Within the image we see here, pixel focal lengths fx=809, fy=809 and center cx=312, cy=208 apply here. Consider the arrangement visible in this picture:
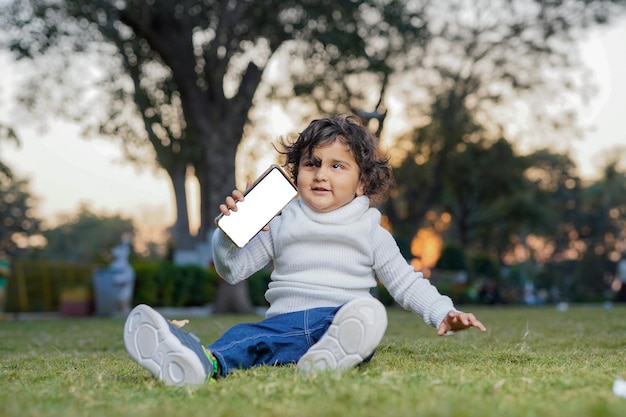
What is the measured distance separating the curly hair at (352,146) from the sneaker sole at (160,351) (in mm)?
1307

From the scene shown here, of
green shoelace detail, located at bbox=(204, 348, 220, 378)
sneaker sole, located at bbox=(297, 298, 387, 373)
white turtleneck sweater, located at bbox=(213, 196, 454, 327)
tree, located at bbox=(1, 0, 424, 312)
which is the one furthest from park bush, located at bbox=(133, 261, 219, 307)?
sneaker sole, located at bbox=(297, 298, 387, 373)

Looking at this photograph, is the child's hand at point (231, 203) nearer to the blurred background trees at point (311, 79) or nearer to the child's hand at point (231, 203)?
the child's hand at point (231, 203)

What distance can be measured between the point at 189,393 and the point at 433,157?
28.0 meters

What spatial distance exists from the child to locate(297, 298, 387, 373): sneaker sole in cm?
37

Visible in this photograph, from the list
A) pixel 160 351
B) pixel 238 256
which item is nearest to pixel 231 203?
pixel 238 256

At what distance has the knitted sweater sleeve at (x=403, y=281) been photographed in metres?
Result: 3.69

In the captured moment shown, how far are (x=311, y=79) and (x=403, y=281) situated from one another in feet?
57.8

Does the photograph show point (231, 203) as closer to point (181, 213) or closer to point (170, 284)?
point (170, 284)

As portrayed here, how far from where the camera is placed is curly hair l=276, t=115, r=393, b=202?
3.98 m

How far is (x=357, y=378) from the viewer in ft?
9.14

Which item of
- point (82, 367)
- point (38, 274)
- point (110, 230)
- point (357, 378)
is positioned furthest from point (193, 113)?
point (110, 230)

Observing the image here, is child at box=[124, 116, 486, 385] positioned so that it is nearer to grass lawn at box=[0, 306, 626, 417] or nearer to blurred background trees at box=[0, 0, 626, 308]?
grass lawn at box=[0, 306, 626, 417]

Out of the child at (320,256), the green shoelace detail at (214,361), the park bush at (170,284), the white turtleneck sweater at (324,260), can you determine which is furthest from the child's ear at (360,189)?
the park bush at (170,284)

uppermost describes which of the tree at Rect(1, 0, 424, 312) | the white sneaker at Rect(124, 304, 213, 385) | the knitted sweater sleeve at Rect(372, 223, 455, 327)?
the tree at Rect(1, 0, 424, 312)
